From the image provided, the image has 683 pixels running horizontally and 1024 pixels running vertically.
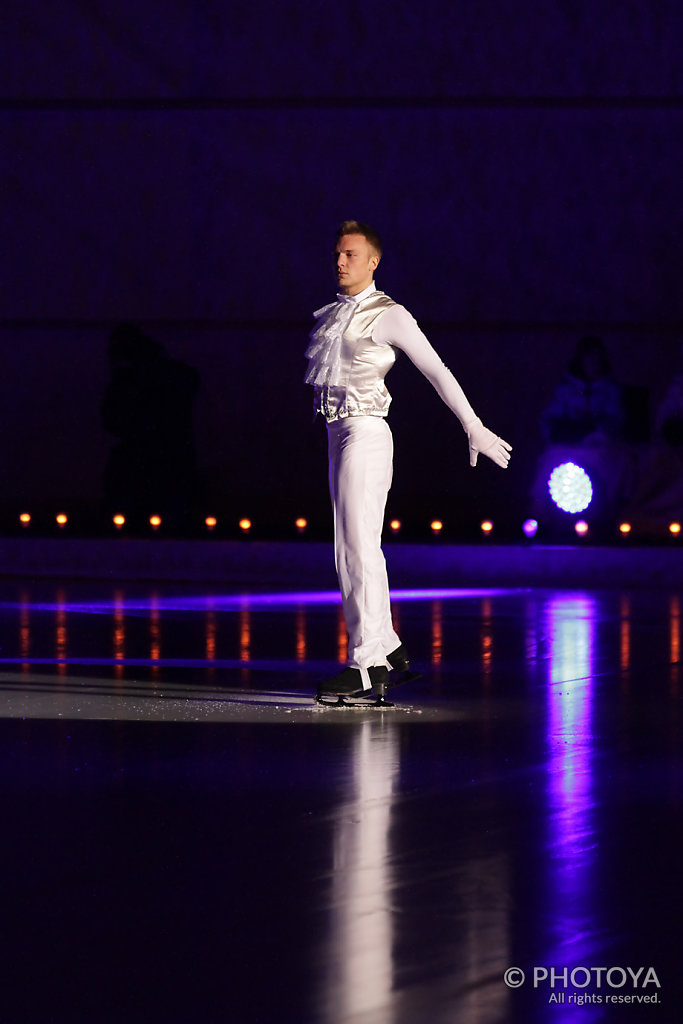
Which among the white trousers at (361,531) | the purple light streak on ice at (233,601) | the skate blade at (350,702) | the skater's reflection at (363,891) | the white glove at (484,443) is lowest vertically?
the skater's reflection at (363,891)

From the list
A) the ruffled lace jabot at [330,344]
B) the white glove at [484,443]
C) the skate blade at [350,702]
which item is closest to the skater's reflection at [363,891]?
the skate blade at [350,702]

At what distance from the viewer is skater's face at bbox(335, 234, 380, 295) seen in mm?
7160

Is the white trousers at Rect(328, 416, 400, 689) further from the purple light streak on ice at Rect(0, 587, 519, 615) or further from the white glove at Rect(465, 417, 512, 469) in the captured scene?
the purple light streak on ice at Rect(0, 587, 519, 615)

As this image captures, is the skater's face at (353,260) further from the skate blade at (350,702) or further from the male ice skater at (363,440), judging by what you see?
the skate blade at (350,702)

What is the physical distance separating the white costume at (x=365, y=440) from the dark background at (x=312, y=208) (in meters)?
9.59

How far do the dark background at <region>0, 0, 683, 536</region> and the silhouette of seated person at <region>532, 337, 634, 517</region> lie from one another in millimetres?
1243

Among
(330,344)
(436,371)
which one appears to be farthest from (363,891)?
(330,344)

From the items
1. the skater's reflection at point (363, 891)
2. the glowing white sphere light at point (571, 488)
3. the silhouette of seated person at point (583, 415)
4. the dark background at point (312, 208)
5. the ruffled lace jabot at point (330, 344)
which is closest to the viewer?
the skater's reflection at point (363, 891)

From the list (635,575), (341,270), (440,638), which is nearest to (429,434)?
(635,575)

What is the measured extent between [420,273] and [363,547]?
34.4ft

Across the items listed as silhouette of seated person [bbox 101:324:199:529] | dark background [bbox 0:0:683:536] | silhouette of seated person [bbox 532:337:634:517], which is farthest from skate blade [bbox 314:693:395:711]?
dark background [bbox 0:0:683:536]

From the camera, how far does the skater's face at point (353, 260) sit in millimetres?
7160

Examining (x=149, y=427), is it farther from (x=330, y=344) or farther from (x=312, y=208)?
(x=330, y=344)

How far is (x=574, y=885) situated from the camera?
13.3ft
